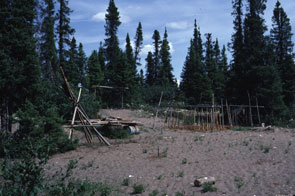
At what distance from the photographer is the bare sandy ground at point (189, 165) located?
581cm

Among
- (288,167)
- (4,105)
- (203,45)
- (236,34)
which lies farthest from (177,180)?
(203,45)

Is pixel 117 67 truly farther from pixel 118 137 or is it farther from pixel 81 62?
pixel 118 137

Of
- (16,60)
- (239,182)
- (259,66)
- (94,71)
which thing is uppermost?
(94,71)

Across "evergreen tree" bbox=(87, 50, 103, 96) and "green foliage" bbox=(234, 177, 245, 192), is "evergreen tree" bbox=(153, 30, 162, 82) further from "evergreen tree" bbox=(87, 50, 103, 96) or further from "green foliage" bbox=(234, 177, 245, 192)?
"green foliage" bbox=(234, 177, 245, 192)

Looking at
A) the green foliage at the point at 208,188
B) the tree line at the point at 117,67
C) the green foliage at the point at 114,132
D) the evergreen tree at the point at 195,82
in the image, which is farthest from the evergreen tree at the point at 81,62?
the green foliage at the point at 208,188

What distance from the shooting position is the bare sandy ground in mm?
5809

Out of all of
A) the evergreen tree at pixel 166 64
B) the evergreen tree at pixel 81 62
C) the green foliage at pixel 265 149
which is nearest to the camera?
the green foliage at pixel 265 149

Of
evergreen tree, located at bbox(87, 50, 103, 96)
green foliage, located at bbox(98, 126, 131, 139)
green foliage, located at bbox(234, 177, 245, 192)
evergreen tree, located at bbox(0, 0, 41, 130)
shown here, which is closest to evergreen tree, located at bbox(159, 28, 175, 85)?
evergreen tree, located at bbox(87, 50, 103, 96)

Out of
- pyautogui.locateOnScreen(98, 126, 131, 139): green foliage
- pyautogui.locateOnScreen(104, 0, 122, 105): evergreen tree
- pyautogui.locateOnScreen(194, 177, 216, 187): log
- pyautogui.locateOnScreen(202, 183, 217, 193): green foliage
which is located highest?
pyautogui.locateOnScreen(104, 0, 122, 105): evergreen tree

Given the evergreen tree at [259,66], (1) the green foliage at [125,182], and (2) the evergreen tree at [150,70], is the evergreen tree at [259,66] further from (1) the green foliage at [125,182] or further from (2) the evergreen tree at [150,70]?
(2) the evergreen tree at [150,70]

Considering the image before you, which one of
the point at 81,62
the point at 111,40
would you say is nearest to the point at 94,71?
the point at 81,62

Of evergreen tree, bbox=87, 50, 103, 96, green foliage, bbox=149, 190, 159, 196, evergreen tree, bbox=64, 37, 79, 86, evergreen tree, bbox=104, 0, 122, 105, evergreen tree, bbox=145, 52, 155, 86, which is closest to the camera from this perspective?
green foliage, bbox=149, 190, 159, 196

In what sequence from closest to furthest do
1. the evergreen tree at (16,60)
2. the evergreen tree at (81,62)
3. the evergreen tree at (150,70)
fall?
1. the evergreen tree at (16,60)
2. the evergreen tree at (81,62)
3. the evergreen tree at (150,70)

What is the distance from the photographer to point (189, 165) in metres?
7.88
